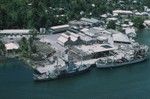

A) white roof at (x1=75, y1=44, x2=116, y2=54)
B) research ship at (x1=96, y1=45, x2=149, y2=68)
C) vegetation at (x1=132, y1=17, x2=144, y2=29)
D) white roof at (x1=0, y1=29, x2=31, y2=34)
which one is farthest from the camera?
vegetation at (x1=132, y1=17, x2=144, y2=29)

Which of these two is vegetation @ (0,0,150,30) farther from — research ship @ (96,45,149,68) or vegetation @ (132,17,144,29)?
research ship @ (96,45,149,68)

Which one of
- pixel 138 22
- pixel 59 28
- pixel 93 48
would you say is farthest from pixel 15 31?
pixel 138 22

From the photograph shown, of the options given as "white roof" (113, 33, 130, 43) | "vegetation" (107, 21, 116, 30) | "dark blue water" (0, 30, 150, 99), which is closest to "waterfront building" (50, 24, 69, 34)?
"vegetation" (107, 21, 116, 30)

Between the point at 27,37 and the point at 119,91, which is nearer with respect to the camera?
the point at 119,91

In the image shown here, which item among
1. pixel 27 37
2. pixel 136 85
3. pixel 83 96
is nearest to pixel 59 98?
pixel 83 96

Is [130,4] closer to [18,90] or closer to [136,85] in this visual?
[136,85]

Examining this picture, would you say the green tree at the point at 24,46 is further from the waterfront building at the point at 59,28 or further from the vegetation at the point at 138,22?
the vegetation at the point at 138,22

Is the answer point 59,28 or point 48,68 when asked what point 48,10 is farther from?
point 48,68
